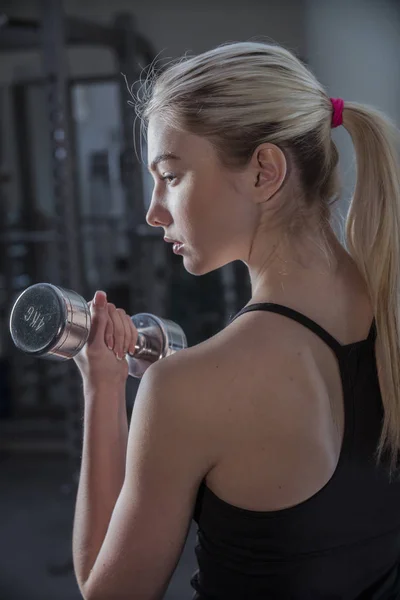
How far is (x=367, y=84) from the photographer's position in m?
3.46

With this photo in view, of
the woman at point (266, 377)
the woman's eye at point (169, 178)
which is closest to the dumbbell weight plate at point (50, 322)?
the woman at point (266, 377)

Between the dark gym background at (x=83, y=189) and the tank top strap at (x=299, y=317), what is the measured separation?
161 centimetres

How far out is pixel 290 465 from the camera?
683 millimetres

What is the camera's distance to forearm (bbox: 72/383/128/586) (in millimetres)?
846

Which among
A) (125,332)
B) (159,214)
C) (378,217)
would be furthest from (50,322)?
(378,217)

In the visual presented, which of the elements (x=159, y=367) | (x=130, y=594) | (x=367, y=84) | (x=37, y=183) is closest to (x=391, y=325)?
(x=159, y=367)

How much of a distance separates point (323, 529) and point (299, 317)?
0.21m

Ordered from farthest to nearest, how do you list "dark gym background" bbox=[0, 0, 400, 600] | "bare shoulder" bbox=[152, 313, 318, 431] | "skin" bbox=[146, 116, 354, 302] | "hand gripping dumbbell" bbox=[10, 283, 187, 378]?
Result: 1. "dark gym background" bbox=[0, 0, 400, 600]
2. "hand gripping dumbbell" bbox=[10, 283, 187, 378]
3. "skin" bbox=[146, 116, 354, 302]
4. "bare shoulder" bbox=[152, 313, 318, 431]

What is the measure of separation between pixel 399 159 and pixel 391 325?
0.72ft

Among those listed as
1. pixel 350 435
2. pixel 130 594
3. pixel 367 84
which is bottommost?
pixel 130 594

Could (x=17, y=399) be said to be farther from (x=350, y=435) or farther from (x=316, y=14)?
(x=350, y=435)

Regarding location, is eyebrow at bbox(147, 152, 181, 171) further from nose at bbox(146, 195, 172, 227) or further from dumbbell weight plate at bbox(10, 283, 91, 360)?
dumbbell weight plate at bbox(10, 283, 91, 360)

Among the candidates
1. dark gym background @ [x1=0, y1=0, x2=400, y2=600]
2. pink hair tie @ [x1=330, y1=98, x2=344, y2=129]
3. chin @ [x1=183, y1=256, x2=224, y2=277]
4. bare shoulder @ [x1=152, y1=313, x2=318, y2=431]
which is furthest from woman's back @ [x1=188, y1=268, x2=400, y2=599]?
dark gym background @ [x1=0, y1=0, x2=400, y2=600]

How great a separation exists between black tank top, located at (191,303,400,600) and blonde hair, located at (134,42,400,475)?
25mm
